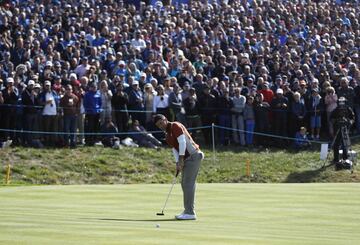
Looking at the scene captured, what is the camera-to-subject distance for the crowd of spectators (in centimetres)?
3191

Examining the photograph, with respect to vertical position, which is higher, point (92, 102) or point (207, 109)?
point (92, 102)

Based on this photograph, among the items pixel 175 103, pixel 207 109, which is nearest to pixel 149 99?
pixel 175 103

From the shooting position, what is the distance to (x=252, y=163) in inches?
1329

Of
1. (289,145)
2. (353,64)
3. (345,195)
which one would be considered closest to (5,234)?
(345,195)

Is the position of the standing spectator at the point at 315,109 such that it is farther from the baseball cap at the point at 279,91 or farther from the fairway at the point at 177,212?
the fairway at the point at 177,212

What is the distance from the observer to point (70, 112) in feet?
105

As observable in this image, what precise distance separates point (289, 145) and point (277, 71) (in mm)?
3020

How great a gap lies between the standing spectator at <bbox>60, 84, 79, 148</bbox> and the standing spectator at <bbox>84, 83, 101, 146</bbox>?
0.43m

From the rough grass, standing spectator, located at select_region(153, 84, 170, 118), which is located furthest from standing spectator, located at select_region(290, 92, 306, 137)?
standing spectator, located at select_region(153, 84, 170, 118)

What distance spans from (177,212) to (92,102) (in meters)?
12.2

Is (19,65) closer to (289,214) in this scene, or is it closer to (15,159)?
(15,159)

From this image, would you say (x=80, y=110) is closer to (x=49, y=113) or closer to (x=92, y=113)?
(x=92, y=113)

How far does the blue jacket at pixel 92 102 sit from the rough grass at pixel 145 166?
1295 millimetres

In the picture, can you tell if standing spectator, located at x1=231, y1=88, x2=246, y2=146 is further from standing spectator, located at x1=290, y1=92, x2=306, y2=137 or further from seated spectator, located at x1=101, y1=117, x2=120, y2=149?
seated spectator, located at x1=101, y1=117, x2=120, y2=149
